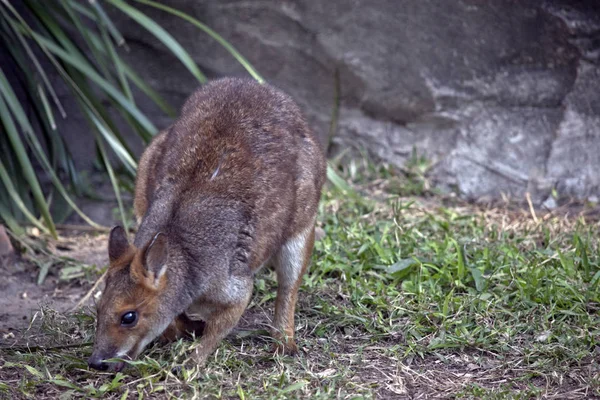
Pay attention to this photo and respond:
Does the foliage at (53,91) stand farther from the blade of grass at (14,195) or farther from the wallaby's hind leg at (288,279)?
the wallaby's hind leg at (288,279)

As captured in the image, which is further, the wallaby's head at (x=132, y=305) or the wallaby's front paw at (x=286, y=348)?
the wallaby's front paw at (x=286, y=348)

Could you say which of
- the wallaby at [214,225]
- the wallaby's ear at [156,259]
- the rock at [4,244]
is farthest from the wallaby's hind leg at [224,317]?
the rock at [4,244]

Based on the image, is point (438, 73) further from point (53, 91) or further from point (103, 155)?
point (53, 91)

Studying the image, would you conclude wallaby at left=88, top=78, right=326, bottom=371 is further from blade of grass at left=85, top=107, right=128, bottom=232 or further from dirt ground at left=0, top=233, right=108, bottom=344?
blade of grass at left=85, top=107, right=128, bottom=232

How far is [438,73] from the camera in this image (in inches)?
253

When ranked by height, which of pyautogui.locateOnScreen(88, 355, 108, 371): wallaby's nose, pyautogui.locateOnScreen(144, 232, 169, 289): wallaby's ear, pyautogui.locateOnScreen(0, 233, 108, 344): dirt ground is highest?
pyautogui.locateOnScreen(144, 232, 169, 289): wallaby's ear

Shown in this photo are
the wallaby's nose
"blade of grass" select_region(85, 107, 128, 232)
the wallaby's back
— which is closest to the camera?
the wallaby's nose

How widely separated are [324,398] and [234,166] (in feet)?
4.11

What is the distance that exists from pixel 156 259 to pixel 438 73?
3.48m

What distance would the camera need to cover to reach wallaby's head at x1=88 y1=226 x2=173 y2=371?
3.61m

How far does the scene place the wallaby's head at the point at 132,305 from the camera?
361 cm

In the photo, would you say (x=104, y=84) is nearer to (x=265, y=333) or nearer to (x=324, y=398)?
(x=265, y=333)

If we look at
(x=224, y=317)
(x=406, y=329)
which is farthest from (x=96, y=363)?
(x=406, y=329)

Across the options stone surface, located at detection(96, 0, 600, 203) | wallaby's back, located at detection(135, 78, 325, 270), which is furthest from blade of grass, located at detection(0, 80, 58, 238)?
stone surface, located at detection(96, 0, 600, 203)
